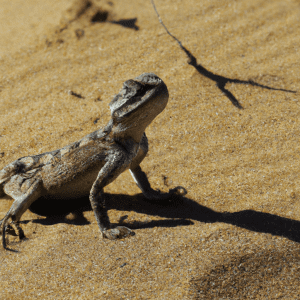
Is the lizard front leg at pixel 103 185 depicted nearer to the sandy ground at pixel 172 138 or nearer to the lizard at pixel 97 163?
the lizard at pixel 97 163

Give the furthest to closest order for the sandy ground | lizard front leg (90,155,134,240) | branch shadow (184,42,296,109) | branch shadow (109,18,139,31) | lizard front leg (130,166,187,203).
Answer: branch shadow (109,18,139,31) → branch shadow (184,42,296,109) → lizard front leg (130,166,187,203) → lizard front leg (90,155,134,240) → the sandy ground

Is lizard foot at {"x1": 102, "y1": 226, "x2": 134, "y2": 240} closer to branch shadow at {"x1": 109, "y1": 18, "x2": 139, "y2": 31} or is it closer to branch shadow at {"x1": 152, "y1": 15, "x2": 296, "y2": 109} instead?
branch shadow at {"x1": 152, "y1": 15, "x2": 296, "y2": 109}

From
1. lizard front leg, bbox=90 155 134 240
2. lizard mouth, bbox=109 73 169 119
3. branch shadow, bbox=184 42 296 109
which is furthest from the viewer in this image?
branch shadow, bbox=184 42 296 109

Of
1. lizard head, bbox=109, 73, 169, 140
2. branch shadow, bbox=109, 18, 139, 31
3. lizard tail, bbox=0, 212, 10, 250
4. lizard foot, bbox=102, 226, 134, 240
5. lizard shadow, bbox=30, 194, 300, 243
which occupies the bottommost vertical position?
lizard shadow, bbox=30, 194, 300, 243

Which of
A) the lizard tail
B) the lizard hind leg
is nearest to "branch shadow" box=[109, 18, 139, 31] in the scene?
the lizard hind leg

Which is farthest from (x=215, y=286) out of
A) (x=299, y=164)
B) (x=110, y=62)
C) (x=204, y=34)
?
(x=204, y=34)

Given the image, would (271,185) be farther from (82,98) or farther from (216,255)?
(82,98)

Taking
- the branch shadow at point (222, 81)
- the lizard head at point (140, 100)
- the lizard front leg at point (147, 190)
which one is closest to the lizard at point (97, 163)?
the lizard head at point (140, 100)
